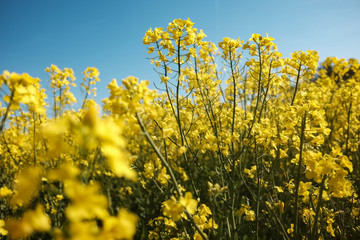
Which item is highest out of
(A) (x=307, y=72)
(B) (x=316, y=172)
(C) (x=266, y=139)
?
(A) (x=307, y=72)

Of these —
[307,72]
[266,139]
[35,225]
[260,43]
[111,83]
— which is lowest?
[35,225]

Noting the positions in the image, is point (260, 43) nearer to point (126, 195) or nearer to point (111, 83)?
point (111, 83)

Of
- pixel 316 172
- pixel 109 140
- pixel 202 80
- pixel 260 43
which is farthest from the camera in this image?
pixel 202 80

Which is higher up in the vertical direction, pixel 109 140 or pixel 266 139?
pixel 266 139

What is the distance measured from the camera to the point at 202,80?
3346 mm

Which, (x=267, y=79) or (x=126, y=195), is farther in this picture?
(x=126, y=195)

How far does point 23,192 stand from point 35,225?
143 mm

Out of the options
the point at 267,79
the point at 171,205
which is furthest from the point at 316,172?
the point at 267,79

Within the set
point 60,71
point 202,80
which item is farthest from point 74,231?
point 60,71

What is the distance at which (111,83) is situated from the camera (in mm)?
1203

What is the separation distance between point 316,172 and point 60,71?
511 cm

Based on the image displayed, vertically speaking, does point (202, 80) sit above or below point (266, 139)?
above

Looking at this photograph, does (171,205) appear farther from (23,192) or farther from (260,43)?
(260,43)

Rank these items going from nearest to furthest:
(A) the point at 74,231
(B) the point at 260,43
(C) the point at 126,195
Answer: (A) the point at 74,231 < (B) the point at 260,43 < (C) the point at 126,195
